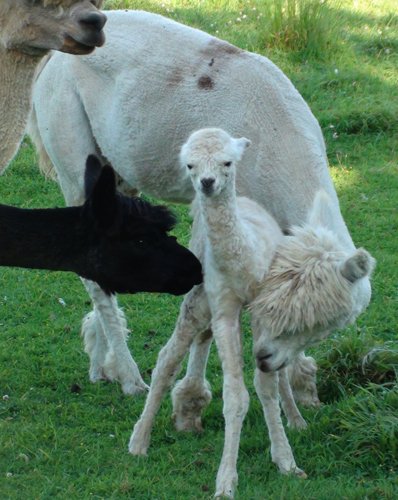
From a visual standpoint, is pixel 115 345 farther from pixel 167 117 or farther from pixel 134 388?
pixel 167 117

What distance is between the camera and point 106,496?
145 inches

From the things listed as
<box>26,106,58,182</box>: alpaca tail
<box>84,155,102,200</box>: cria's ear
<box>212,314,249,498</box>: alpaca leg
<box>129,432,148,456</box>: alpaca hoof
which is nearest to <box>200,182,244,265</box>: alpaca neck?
<box>212,314,249,498</box>: alpaca leg

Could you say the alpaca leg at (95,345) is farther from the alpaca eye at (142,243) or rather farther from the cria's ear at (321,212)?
the cria's ear at (321,212)

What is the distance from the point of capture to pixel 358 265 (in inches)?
132

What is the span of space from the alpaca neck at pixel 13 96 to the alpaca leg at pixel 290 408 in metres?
1.87

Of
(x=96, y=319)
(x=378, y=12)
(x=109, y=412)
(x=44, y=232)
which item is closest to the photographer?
(x=44, y=232)

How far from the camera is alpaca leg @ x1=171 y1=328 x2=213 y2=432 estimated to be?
432 cm

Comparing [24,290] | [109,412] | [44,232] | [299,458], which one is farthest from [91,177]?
[24,290]

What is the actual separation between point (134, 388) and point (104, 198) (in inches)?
64.9

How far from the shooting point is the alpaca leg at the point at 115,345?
500 cm

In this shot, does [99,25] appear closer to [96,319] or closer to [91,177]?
[91,177]

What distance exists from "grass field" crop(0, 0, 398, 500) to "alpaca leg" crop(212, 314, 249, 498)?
11 centimetres

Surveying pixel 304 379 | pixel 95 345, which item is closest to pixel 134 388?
pixel 95 345

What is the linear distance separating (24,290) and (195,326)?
2.64m
